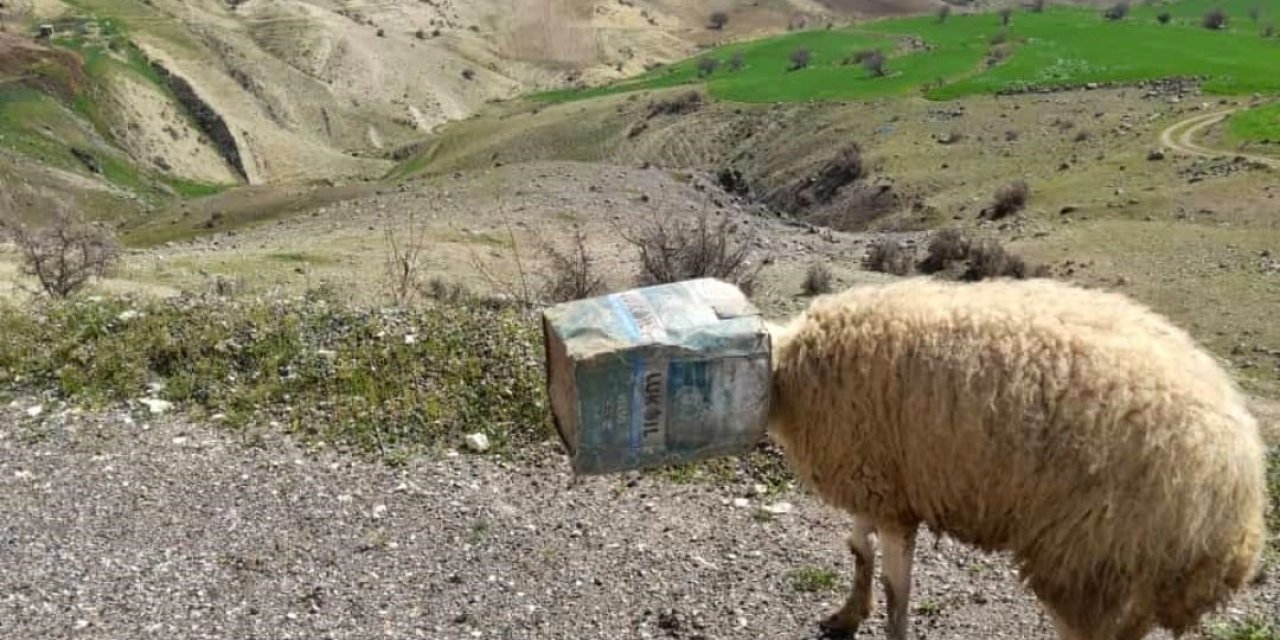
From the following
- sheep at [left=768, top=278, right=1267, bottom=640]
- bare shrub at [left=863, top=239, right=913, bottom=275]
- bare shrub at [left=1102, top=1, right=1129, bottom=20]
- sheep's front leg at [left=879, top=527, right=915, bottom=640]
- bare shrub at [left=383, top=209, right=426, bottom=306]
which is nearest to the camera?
sheep at [left=768, top=278, right=1267, bottom=640]

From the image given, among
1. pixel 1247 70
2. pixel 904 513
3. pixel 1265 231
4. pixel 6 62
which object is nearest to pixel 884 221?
pixel 1265 231

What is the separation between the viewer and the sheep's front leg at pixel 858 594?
6023 millimetres

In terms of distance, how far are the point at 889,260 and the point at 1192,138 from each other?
16.3m

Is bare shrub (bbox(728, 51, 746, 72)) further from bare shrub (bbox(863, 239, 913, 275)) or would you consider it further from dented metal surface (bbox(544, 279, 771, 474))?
dented metal surface (bbox(544, 279, 771, 474))

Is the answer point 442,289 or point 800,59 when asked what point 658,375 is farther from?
point 800,59

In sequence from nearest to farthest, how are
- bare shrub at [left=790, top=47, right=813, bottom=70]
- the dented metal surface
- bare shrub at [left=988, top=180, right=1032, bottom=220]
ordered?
the dented metal surface
bare shrub at [left=988, top=180, right=1032, bottom=220]
bare shrub at [left=790, top=47, right=813, bottom=70]

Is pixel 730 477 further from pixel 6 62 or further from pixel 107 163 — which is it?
pixel 6 62

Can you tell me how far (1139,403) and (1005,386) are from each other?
57 cm

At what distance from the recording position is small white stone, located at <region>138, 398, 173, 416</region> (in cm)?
885

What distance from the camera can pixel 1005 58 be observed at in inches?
2293

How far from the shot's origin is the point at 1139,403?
14.9 ft

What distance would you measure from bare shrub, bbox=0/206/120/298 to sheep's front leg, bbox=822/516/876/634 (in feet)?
41.8

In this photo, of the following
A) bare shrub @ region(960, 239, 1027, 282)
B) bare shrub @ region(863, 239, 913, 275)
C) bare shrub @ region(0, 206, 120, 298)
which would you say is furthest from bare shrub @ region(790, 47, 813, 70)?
bare shrub @ region(0, 206, 120, 298)

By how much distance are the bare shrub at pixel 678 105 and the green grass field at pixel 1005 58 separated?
198 centimetres
